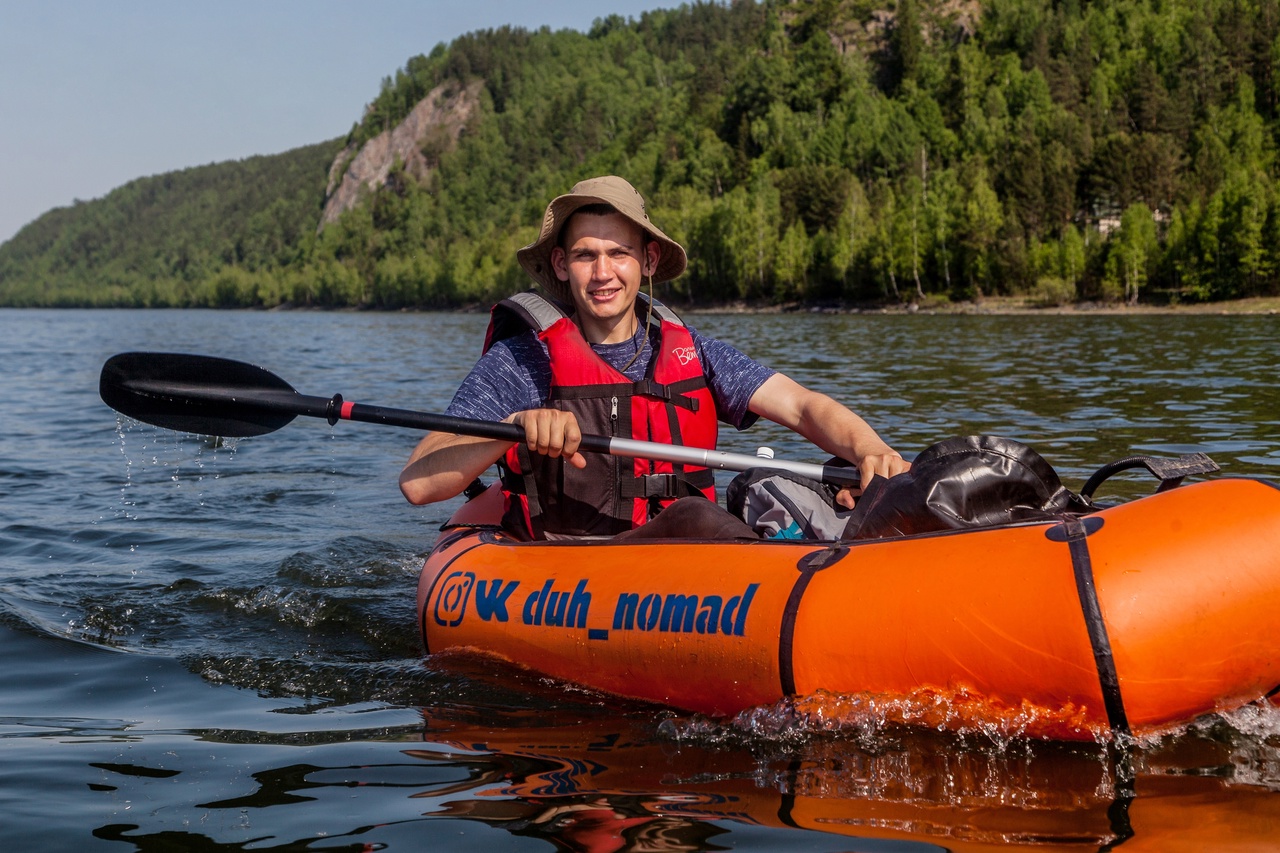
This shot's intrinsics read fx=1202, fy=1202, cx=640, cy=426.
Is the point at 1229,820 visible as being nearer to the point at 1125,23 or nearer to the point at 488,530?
the point at 488,530

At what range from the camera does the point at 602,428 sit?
470 centimetres

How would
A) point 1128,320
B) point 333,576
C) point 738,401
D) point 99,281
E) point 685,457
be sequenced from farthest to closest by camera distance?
1. point 99,281
2. point 1128,320
3. point 333,576
4. point 738,401
5. point 685,457

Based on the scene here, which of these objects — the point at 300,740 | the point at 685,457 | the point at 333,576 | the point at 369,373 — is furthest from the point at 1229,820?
the point at 369,373

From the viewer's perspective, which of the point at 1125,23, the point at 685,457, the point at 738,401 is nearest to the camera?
the point at 685,457

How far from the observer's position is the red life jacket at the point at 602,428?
15.3 ft

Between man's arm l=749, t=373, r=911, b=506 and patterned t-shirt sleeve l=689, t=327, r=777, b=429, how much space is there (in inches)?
1.6

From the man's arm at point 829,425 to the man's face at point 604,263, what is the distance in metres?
Answer: 0.68

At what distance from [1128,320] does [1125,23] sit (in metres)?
67.7

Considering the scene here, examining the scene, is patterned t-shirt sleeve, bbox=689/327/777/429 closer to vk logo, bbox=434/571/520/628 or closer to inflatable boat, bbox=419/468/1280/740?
inflatable boat, bbox=419/468/1280/740

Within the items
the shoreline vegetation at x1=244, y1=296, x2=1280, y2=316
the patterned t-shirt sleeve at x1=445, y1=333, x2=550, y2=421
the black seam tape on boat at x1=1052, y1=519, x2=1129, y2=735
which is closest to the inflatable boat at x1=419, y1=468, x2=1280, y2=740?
the black seam tape on boat at x1=1052, y1=519, x2=1129, y2=735

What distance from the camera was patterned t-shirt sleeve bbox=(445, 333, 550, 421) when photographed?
184 inches

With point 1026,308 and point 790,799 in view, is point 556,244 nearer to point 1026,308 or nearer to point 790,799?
point 790,799

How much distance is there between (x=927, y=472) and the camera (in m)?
3.64

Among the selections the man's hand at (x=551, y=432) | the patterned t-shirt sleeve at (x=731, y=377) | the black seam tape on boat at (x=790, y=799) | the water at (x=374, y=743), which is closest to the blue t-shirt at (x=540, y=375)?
the patterned t-shirt sleeve at (x=731, y=377)
